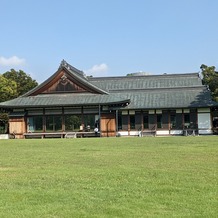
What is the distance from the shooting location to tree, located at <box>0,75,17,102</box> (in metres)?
43.8

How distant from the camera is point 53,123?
36.6 meters

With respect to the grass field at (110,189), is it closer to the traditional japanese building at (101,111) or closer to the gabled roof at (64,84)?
the traditional japanese building at (101,111)

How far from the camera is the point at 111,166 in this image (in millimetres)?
10539

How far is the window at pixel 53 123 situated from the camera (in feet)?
119

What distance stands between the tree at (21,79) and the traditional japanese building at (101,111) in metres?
12.0

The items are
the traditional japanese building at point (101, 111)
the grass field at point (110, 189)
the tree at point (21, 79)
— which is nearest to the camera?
the grass field at point (110, 189)

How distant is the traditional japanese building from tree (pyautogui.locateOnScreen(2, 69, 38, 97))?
1199cm

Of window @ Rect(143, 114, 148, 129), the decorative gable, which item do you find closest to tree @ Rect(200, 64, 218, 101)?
window @ Rect(143, 114, 148, 129)

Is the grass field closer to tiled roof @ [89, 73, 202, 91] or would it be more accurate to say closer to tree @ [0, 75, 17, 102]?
tiled roof @ [89, 73, 202, 91]

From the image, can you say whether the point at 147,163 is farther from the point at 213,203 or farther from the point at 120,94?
the point at 120,94

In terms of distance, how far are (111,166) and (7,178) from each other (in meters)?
3.05

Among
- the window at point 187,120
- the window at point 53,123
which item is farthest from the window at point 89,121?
the window at point 187,120

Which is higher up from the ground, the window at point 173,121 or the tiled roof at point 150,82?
the tiled roof at point 150,82

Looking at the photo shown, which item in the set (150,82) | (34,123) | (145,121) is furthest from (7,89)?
(145,121)
